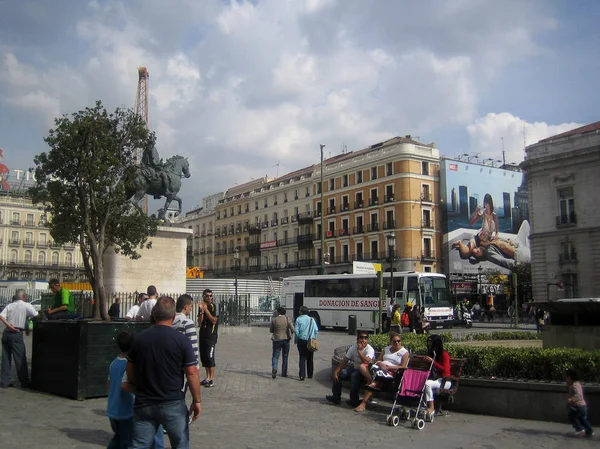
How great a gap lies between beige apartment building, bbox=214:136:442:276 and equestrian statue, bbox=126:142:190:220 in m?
30.7

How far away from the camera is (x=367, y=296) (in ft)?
112

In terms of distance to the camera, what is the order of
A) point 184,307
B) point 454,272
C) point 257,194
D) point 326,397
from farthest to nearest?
point 257,194, point 454,272, point 326,397, point 184,307

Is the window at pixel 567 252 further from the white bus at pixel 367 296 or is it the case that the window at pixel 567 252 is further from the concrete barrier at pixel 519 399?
the concrete barrier at pixel 519 399

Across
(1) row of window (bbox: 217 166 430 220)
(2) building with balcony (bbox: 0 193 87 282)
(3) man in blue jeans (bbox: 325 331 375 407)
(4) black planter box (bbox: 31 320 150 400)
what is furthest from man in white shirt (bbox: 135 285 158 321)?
(2) building with balcony (bbox: 0 193 87 282)

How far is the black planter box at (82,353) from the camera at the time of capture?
10.2 m

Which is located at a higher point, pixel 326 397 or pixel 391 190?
pixel 391 190

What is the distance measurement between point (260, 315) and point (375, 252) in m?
28.2

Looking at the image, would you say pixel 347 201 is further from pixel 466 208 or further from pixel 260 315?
pixel 260 315

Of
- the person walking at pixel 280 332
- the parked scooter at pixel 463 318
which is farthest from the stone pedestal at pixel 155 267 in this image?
the parked scooter at pixel 463 318

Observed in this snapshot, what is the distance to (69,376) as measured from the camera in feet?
34.1

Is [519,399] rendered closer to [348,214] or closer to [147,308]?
[147,308]

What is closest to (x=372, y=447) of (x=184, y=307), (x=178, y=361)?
(x=184, y=307)

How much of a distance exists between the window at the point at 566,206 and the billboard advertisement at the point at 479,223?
20.5m

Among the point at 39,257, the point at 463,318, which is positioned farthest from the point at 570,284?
the point at 39,257
